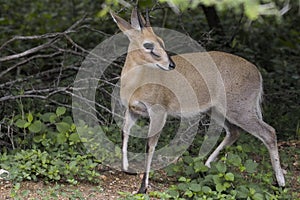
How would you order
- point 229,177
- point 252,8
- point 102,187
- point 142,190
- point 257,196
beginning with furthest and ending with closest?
point 102,187
point 142,190
point 229,177
point 257,196
point 252,8

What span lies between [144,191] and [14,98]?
6.34 feet

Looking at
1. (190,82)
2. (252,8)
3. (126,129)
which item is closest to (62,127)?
(126,129)

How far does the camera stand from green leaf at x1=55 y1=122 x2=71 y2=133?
630 centimetres

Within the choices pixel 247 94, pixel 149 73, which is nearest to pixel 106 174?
pixel 149 73

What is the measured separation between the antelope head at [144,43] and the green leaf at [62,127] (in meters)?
0.99

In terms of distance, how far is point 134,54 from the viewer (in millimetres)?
5926

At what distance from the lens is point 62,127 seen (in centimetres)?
631

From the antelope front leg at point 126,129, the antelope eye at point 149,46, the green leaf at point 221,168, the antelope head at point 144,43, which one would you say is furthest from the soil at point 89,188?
the antelope eye at point 149,46

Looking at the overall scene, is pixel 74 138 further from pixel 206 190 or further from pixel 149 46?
pixel 206 190

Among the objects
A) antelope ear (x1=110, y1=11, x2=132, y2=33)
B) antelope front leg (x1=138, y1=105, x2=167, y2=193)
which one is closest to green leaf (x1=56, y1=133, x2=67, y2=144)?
antelope front leg (x1=138, y1=105, x2=167, y2=193)

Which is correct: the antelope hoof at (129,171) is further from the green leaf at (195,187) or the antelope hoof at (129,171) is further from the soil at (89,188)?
the green leaf at (195,187)

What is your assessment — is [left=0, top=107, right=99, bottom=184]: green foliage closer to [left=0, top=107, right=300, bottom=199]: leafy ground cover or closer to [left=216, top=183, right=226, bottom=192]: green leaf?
[left=0, top=107, right=300, bottom=199]: leafy ground cover

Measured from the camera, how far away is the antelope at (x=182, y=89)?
19.2 feet

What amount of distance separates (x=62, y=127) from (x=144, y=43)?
121cm
